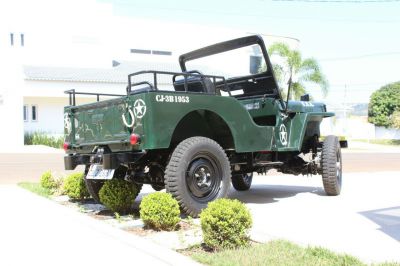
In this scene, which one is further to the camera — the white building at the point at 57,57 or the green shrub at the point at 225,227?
the white building at the point at 57,57

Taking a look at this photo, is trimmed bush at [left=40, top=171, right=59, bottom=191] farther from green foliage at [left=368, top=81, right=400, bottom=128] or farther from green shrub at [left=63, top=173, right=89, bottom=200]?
green foliage at [left=368, top=81, right=400, bottom=128]

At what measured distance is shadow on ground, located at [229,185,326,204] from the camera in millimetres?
9320

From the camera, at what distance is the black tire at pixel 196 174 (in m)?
6.81

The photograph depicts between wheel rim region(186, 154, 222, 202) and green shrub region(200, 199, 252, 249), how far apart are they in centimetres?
164

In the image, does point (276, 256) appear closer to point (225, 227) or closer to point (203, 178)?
point (225, 227)

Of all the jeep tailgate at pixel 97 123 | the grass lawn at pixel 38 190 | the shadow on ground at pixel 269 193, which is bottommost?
the shadow on ground at pixel 269 193

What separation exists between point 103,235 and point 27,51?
34837 mm

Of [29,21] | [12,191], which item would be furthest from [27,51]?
[12,191]

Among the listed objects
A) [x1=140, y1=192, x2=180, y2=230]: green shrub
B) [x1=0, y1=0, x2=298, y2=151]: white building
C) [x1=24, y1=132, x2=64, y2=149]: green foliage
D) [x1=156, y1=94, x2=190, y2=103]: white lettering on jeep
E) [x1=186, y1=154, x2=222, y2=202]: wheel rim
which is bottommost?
[x1=140, y1=192, x2=180, y2=230]: green shrub

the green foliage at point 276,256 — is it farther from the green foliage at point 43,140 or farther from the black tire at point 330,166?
the green foliage at point 43,140

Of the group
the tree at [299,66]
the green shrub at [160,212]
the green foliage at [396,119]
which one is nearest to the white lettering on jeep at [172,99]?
the green shrub at [160,212]

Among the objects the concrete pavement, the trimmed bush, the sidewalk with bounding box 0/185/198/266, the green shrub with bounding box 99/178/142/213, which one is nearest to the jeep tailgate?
the green shrub with bounding box 99/178/142/213

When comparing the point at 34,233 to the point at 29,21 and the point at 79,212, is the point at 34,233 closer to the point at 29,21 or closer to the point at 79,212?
the point at 79,212

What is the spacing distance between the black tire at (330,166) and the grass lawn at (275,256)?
4.09m
